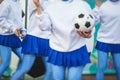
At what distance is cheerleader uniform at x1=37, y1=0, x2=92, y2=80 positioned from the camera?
2.97 m

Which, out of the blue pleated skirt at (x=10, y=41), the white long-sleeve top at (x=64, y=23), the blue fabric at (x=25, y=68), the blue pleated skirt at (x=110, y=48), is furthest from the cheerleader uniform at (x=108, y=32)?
the blue pleated skirt at (x=10, y=41)

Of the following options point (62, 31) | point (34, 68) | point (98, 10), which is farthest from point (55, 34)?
point (34, 68)

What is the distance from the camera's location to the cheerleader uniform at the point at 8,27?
12.4 feet

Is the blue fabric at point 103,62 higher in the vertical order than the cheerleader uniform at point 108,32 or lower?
lower

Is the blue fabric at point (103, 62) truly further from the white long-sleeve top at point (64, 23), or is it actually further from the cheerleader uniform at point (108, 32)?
the white long-sleeve top at point (64, 23)

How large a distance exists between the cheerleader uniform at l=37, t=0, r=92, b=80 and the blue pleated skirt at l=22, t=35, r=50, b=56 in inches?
29.3

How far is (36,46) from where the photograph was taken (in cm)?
384

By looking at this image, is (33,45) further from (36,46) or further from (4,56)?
(4,56)

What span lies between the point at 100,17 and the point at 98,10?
3.6 inches

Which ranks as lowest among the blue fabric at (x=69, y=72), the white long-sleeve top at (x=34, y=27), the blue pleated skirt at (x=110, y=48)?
the blue fabric at (x=69, y=72)

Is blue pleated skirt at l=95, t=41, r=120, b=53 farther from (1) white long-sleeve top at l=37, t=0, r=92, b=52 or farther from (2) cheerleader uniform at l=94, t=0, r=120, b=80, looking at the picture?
(1) white long-sleeve top at l=37, t=0, r=92, b=52

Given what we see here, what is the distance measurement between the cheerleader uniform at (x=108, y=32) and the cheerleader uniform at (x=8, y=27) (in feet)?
3.20

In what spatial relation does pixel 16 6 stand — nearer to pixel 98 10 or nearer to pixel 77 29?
pixel 98 10

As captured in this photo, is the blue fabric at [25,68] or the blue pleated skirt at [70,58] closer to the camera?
the blue pleated skirt at [70,58]
